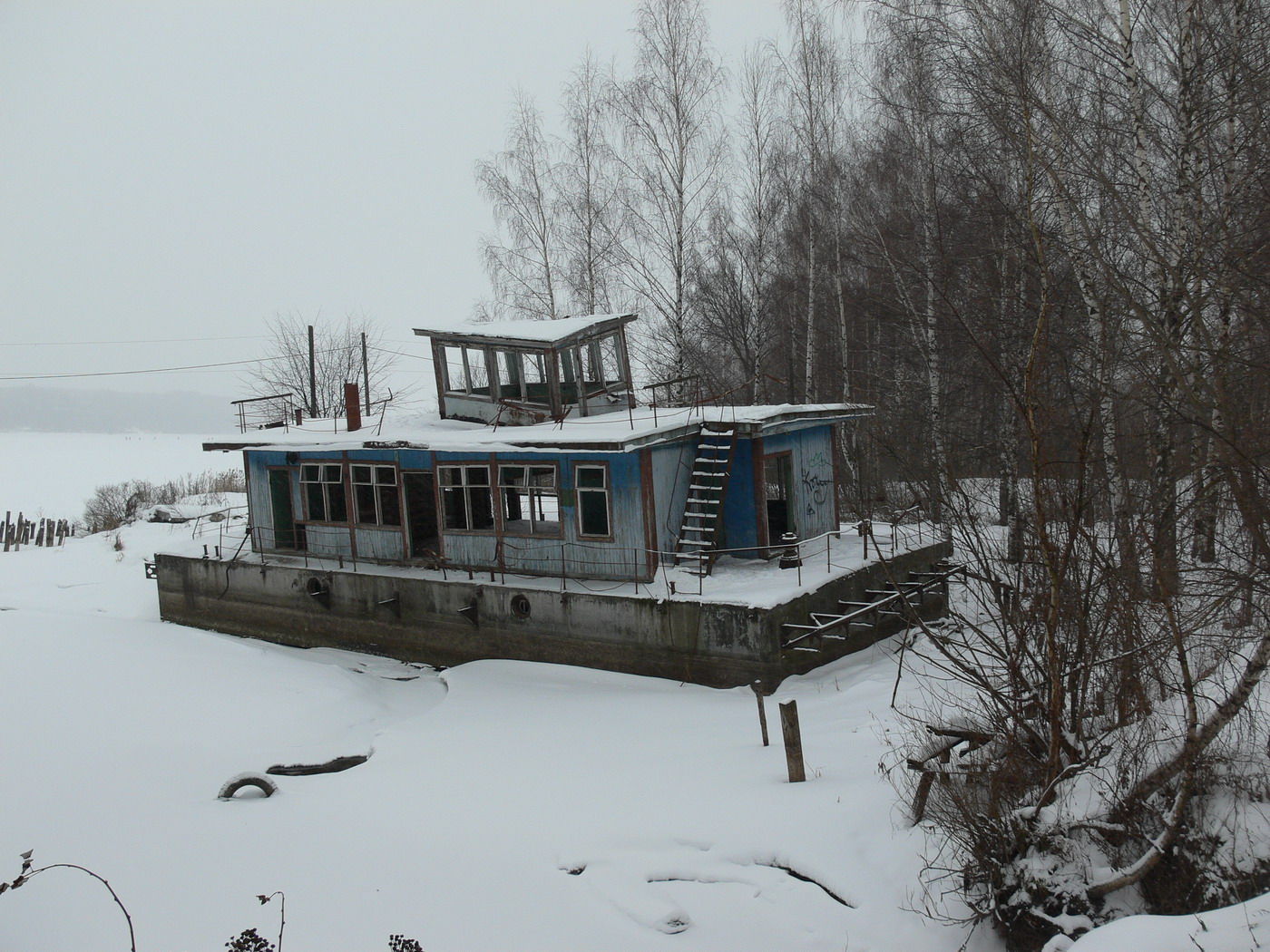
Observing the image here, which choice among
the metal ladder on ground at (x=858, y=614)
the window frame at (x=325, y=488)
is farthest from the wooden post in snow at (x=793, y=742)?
the window frame at (x=325, y=488)

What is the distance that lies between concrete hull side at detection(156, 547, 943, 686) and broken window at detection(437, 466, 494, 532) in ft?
4.15

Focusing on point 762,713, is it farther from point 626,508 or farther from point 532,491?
point 532,491

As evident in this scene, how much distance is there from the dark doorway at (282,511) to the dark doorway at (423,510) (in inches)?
111

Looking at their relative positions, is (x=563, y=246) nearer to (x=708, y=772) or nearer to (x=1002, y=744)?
(x=708, y=772)

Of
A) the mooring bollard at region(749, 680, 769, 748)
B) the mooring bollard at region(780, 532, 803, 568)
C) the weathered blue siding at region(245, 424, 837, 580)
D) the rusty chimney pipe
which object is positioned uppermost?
the rusty chimney pipe

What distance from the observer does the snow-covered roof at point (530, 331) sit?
54.7 feet

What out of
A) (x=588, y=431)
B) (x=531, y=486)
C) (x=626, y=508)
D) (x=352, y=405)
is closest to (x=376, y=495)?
(x=352, y=405)

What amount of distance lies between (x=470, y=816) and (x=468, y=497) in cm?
788

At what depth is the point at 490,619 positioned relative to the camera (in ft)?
50.0

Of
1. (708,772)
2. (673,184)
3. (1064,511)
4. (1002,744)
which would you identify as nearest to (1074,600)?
(1064,511)

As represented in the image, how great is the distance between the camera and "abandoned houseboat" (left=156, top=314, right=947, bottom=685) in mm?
13570

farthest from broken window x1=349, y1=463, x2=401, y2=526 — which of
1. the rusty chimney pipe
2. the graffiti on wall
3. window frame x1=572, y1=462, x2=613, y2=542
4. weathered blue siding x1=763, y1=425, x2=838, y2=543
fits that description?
the graffiti on wall

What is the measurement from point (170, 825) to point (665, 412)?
10335 mm

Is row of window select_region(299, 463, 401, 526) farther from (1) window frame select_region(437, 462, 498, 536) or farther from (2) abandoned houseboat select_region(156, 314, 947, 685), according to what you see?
(1) window frame select_region(437, 462, 498, 536)
